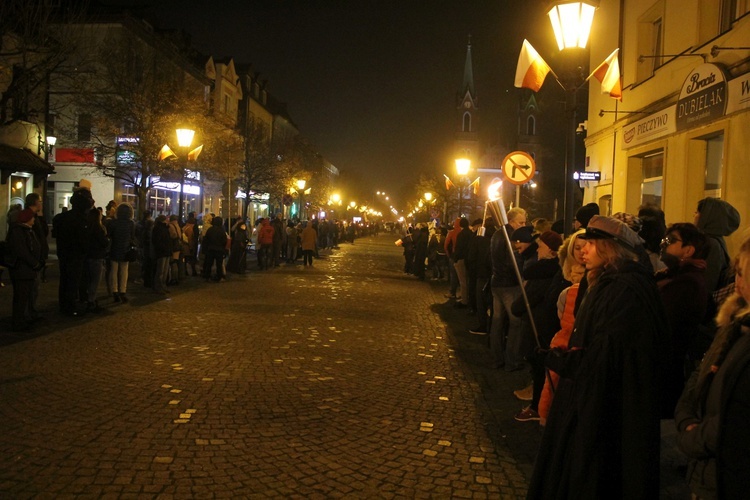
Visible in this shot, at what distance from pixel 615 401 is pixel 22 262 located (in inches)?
356

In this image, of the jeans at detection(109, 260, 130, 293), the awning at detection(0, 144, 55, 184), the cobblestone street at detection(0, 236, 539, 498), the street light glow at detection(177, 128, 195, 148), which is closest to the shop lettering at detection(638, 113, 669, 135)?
the cobblestone street at detection(0, 236, 539, 498)

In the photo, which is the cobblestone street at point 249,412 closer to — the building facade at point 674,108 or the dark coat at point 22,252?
the dark coat at point 22,252

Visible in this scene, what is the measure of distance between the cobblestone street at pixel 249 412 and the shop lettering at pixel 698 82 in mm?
6054

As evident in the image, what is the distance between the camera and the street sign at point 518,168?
11.0 metres

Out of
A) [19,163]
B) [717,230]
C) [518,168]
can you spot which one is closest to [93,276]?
[518,168]

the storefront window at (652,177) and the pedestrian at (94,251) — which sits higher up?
the storefront window at (652,177)

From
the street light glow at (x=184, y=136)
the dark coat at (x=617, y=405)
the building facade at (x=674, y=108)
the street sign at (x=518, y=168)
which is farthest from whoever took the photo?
the street light glow at (x=184, y=136)

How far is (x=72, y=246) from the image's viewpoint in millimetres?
10867

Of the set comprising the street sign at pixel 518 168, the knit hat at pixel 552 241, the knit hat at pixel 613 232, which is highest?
the street sign at pixel 518 168

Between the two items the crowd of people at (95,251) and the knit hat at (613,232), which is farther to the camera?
the crowd of people at (95,251)

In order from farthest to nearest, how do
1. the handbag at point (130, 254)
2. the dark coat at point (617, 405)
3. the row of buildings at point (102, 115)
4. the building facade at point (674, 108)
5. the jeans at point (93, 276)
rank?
the row of buildings at point (102, 115) < the handbag at point (130, 254) < the jeans at point (93, 276) < the building facade at point (674, 108) < the dark coat at point (617, 405)

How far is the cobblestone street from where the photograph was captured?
451cm

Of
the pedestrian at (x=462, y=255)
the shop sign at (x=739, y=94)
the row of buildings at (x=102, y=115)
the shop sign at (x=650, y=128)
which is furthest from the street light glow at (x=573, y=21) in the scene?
the row of buildings at (x=102, y=115)

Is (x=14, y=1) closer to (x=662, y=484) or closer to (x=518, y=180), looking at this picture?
(x=518, y=180)
